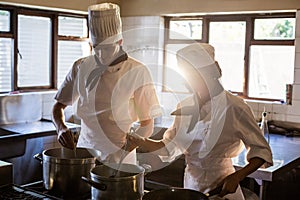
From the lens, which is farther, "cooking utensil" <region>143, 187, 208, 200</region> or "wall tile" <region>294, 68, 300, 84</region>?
"wall tile" <region>294, 68, 300, 84</region>

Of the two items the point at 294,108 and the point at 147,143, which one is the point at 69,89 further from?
the point at 294,108

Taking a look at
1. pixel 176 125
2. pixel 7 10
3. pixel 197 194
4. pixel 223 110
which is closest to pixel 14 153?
pixel 7 10

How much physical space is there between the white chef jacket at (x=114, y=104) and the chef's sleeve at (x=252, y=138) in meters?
0.50

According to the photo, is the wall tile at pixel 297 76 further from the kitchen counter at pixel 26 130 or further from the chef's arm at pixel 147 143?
the chef's arm at pixel 147 143

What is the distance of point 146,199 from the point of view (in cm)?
135

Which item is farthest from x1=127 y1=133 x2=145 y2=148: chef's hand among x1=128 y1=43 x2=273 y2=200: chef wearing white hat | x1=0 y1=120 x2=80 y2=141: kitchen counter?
x1=0 y1=120 x2=80 y2=141: kitchen counter

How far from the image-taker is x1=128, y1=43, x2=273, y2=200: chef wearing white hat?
69.9 inches

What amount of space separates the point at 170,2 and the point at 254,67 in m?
1.02

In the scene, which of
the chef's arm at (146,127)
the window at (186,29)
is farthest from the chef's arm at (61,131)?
the window at (186,29)

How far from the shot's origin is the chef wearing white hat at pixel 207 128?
1775mm

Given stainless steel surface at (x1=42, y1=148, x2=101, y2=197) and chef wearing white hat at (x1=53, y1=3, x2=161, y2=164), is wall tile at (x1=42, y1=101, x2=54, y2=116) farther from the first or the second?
stainless steel surface at (x1=42, y1=148, x2=101, y2=197)

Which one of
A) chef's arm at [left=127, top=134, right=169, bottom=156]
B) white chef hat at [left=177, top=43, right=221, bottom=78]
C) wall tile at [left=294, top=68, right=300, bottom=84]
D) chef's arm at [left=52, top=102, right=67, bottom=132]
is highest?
white chef hat at [left=177, top=43, right=221, bottom=78]

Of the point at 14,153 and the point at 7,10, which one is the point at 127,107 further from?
the point at 7,10

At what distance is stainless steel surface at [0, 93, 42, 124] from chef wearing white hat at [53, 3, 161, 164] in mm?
1629
